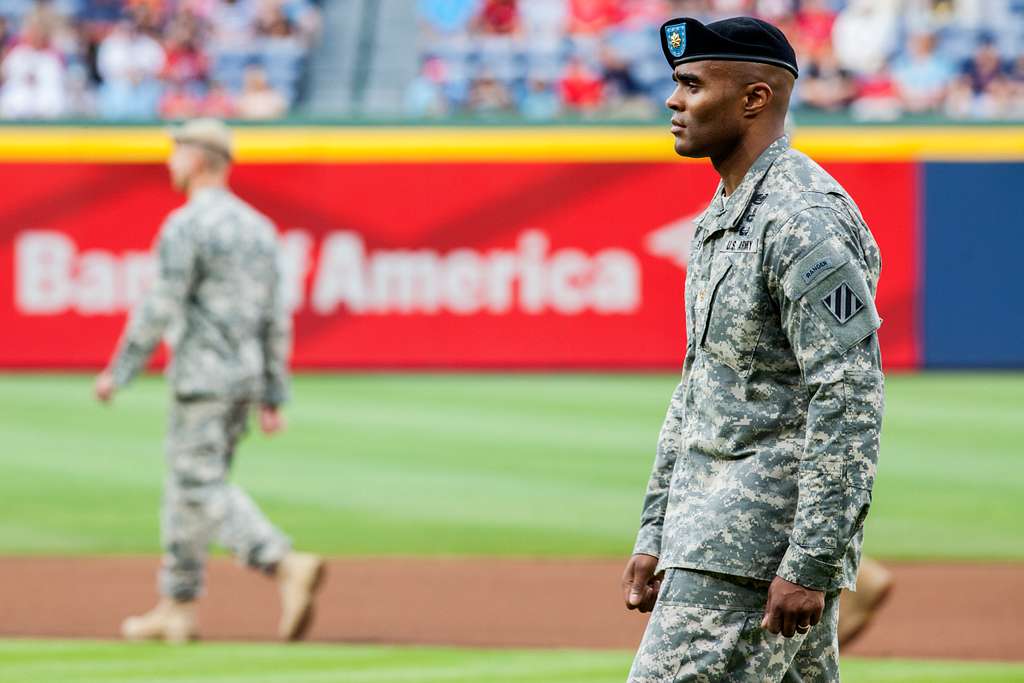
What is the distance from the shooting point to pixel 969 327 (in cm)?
1759

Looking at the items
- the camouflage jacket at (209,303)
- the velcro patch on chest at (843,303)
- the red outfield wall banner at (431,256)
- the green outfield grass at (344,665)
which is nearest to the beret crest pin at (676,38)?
the velcro patch on chest at (843,303)

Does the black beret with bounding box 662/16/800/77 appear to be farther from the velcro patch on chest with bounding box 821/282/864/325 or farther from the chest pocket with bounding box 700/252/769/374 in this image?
the velcro patch on chest with bounding box 821/282/864/325

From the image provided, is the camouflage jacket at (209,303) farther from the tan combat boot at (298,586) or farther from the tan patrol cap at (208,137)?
the tan combat boot at (298,586)

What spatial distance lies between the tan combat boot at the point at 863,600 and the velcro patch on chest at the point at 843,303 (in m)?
4.00

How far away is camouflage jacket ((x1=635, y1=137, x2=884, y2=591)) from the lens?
3625mm

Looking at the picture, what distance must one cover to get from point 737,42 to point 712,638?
1.26 meters

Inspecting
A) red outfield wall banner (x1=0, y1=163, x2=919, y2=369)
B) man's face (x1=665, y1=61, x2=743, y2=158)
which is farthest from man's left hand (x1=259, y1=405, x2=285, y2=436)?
red outfield wall banner (x1=0, y1=163, x2=919, y2=369)

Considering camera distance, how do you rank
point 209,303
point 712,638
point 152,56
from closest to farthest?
point 712,638, point 209,303, point 152,56

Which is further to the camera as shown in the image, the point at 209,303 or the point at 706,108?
the point at 209,303

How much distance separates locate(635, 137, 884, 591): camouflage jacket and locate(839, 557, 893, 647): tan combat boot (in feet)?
12.2

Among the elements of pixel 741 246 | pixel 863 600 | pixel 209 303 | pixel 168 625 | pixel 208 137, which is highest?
pixel 208 137

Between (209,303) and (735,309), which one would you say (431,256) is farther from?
(735,309)

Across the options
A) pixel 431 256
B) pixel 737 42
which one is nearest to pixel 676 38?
pixel 737 42

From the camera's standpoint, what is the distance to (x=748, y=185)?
390cm
